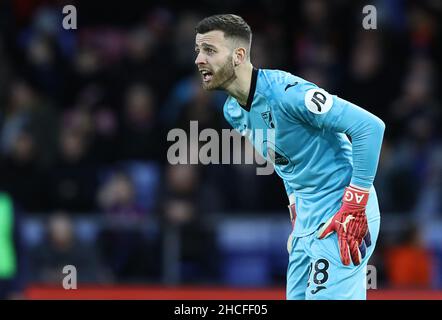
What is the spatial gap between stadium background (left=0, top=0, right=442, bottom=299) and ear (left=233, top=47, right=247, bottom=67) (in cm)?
332

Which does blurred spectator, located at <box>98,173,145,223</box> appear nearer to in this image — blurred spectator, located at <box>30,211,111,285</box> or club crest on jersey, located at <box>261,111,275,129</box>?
blurred spectator, located at <box>30,211,111,285</box>

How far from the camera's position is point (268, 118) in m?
4.90

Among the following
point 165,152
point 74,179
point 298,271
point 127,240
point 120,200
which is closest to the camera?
point 298,271

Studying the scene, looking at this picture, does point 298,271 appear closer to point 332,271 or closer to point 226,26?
point 332,271

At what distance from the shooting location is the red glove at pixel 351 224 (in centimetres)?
468

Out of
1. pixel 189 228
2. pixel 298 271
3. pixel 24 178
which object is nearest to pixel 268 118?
pixel 298 271

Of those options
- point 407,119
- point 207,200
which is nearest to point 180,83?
point 207,200

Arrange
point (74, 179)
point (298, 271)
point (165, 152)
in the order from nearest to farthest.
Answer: point (298, 271), point (74, 179), point (165, 152)

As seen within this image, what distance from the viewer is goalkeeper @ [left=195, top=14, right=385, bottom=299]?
4676mm

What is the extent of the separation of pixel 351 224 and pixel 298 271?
42cm

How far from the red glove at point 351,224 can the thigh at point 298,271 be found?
28 centimetres

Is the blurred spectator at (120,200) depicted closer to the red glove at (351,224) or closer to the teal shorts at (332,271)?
the teal shorts at (332,271)

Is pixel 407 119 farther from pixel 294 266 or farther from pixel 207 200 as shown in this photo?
pixel 294 266

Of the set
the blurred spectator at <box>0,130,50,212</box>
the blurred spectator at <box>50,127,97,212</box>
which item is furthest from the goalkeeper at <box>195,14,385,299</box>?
the blurred spectator at <box>0,130,50,212</box>
